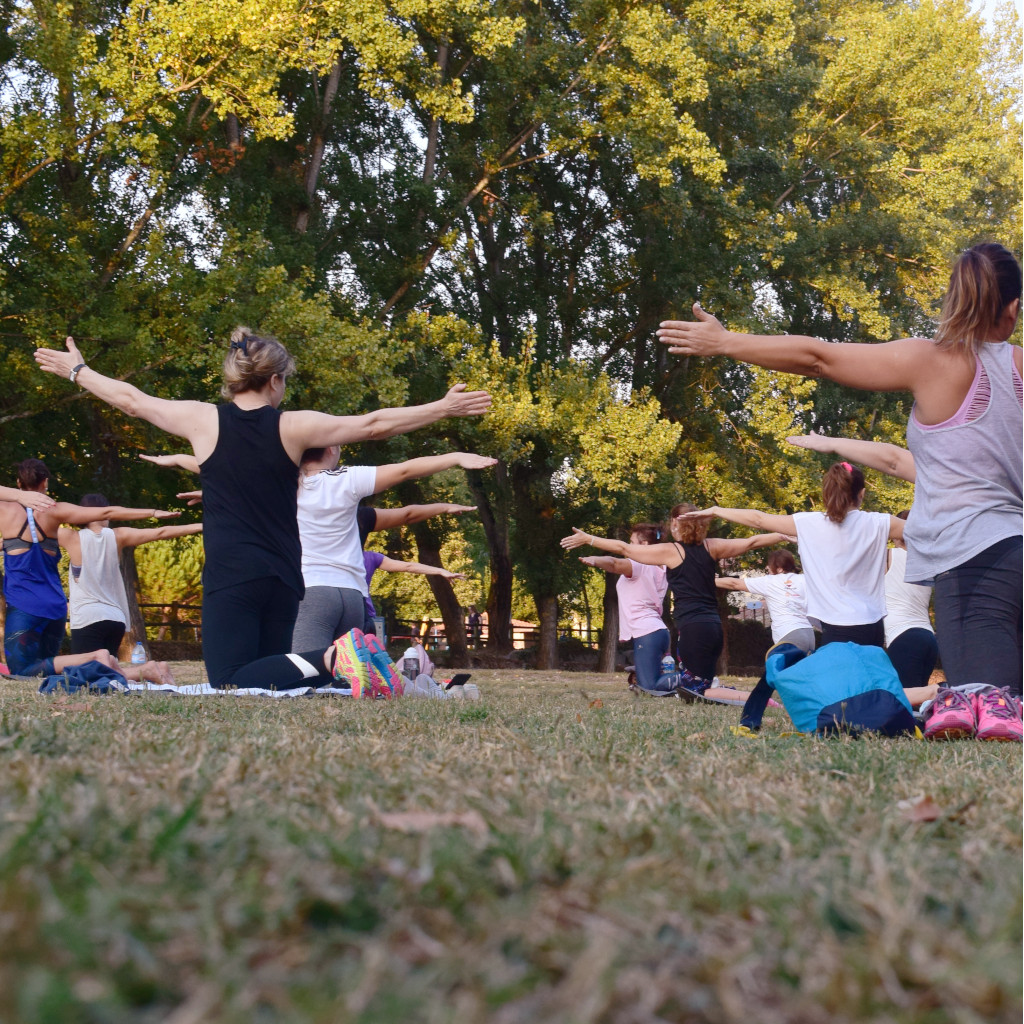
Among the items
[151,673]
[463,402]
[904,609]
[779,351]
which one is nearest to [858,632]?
[904,609]

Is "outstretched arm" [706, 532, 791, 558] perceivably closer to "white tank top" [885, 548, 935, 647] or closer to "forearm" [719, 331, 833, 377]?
"white tank top" [885, 548, 935, 647]

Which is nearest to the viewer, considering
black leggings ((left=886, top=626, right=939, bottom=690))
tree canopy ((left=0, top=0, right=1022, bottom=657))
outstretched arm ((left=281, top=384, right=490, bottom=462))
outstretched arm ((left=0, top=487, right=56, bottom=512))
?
outstretched arm ((left=281, top=384, right=490, bottom=462))

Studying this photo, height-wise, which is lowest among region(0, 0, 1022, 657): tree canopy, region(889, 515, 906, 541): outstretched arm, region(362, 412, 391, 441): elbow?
region(889, 515, 906, 541): outstretched arm

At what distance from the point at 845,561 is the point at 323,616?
3787mm

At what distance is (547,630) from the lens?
2747 cm

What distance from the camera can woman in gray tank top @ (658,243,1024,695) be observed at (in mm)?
4957

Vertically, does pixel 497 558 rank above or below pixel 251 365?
below

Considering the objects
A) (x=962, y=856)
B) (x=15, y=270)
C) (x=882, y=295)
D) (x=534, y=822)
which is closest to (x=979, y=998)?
(x=962, y=856)

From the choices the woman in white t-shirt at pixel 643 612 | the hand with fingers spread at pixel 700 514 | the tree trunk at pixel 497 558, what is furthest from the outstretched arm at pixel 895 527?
the tree trunk at pixel 497 558

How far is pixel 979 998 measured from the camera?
1281 millimetres

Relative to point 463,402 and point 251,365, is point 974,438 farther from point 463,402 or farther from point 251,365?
point 251,365

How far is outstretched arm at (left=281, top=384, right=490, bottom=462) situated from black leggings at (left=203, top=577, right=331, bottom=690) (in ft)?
2.79

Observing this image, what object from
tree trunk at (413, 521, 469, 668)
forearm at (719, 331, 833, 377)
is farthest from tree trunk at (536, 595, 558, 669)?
forearm at (719, 331, 833, 377)

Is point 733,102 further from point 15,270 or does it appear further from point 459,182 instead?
point 15,270
